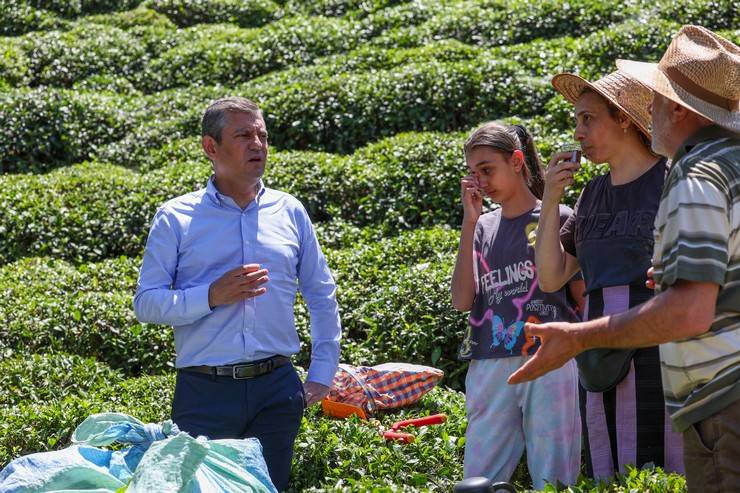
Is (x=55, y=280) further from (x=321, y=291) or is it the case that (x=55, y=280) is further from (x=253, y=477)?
(x=253, y=477)

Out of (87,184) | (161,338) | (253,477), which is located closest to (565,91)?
(253,477)

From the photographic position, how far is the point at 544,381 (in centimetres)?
439

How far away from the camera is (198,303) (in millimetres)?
4352

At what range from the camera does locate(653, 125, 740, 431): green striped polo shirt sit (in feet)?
9.05

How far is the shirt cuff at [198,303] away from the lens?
14.3ft

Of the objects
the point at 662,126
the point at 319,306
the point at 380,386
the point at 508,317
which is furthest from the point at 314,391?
the point at 662,126

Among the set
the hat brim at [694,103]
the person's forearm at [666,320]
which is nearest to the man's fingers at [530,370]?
the person's forearm at [666,320]

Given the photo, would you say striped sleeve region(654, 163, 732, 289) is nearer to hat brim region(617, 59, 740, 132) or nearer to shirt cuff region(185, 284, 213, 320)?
hat brim region(617, 59, 740, 132)

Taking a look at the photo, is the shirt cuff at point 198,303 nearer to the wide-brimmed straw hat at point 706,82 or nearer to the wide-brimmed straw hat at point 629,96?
the wide-brimmed straw hat at point 629,96

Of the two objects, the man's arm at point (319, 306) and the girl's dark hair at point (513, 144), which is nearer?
the girl's dark hair at point (513, 144)

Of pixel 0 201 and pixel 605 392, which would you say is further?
pixel 0 201

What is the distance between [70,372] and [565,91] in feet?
13.3

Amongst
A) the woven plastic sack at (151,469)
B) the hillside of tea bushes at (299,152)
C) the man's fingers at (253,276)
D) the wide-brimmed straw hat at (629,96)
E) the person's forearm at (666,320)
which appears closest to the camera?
the person's forearm at (666,320)

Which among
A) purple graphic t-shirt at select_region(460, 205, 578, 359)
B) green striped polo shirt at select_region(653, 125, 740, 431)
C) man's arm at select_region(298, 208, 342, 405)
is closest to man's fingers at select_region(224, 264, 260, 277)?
man's arm at select_region(298, 208, 342, 405)
